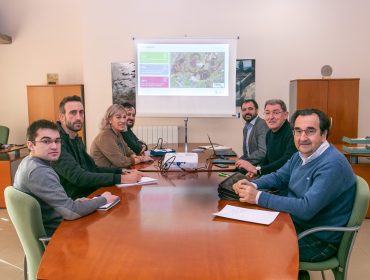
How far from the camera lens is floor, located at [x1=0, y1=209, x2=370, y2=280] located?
2814 millimetres

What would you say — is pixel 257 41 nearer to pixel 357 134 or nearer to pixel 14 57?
pixel 357 134

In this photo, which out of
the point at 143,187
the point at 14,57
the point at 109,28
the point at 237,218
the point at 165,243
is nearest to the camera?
the point at 165,243

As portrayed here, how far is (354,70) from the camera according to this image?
546 cm

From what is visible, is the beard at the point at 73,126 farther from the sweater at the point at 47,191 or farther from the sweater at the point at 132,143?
the sweater at the point at 132,143

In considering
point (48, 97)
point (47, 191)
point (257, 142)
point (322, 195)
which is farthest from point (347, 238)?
point (48, 97)

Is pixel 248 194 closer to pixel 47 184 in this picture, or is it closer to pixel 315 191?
pixel 315 191

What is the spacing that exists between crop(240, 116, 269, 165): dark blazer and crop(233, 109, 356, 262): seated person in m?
1.66

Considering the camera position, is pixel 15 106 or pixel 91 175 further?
pixel 15 106

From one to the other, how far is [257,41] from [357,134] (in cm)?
201

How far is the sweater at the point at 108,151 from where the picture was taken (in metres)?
3.09

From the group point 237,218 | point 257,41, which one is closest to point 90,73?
point 257,41

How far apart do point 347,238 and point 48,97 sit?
4889 millimetres

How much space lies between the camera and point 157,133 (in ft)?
18.7

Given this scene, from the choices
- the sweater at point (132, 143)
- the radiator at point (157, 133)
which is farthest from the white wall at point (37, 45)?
the sweater at point (132, 143)
